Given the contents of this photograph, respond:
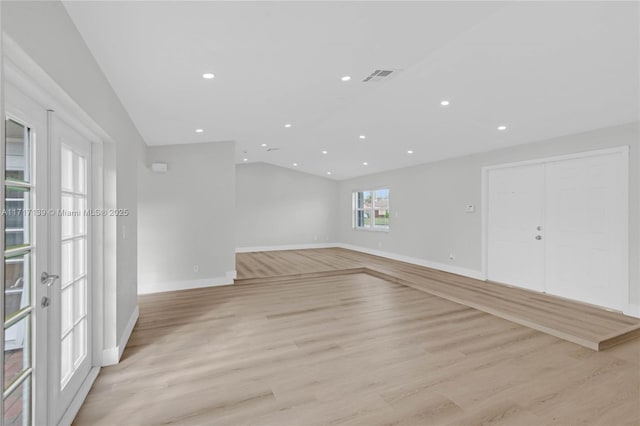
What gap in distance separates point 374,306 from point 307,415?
2.43 metres

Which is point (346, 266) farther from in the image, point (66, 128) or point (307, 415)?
point (66, 128)

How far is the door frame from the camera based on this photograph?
126 cm

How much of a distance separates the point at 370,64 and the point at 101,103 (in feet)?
7.43

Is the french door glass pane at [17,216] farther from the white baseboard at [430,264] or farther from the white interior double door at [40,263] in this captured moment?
the white baseboard at [430,264]

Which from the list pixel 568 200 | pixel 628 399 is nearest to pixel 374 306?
pixel 628 399

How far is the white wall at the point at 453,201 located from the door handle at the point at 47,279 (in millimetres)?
5743

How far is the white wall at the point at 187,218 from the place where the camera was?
16.5 feet

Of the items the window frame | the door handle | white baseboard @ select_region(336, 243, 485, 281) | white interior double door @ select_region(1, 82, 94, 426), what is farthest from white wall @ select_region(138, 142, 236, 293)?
the window frame

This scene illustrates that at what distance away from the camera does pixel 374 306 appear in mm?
4305

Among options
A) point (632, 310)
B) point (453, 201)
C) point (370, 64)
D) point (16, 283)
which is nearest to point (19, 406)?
point (16, 283)

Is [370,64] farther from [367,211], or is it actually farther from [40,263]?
[367,211]

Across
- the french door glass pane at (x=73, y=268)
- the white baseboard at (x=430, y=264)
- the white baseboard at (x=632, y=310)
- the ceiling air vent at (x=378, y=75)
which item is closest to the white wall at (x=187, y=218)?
the french door glass pane at (x=73, y=268)

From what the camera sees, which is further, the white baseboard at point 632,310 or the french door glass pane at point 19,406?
the white baseboard at point 632,310

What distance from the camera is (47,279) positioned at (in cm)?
172
